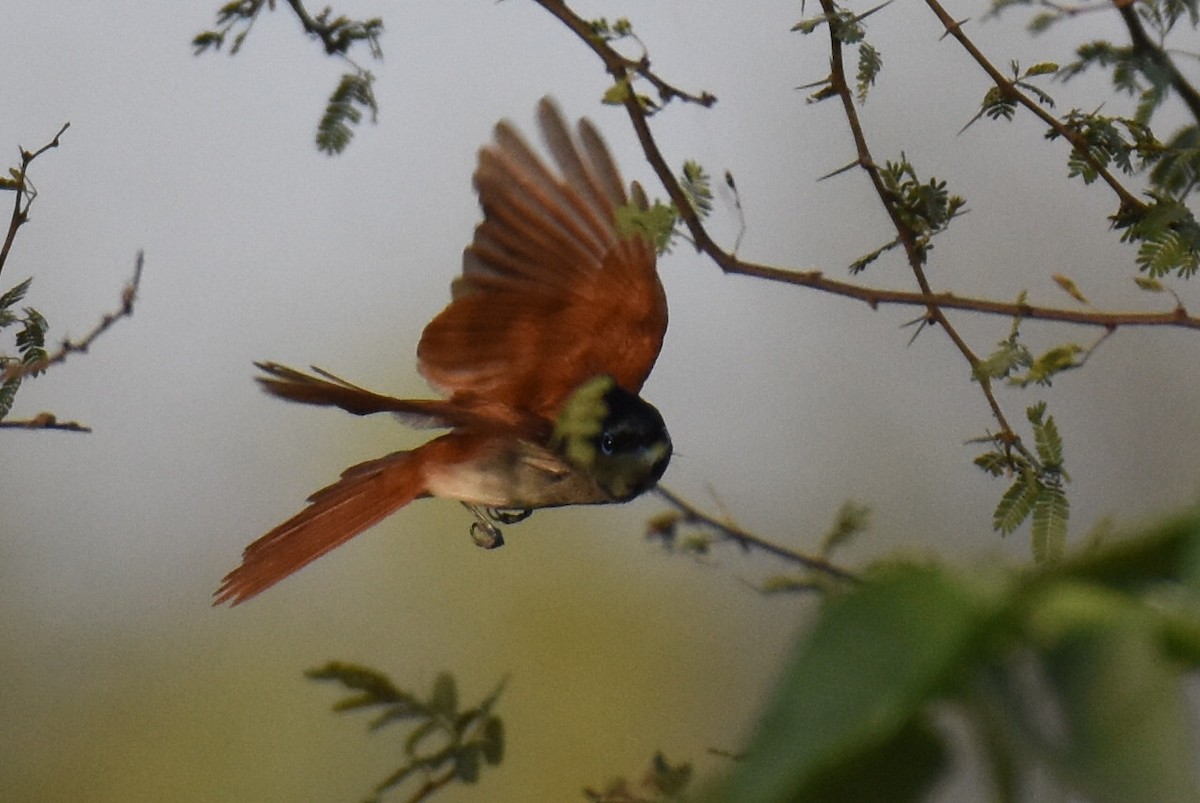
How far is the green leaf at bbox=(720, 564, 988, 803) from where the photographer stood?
9cm

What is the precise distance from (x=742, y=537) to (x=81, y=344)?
24 centimetres

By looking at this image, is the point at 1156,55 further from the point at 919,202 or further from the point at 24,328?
the point at 24,328

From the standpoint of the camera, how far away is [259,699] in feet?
3.57

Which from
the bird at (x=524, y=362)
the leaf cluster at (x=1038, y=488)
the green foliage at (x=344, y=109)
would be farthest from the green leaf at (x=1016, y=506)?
the green foliage at (x=344, y=109)

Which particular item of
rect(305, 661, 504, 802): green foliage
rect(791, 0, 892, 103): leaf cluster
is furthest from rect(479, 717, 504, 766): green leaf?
rect(791, 0, 892, 103): leaf cluster

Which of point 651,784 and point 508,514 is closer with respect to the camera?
point 651,784

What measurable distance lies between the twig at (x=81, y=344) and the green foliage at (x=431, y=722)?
151 millimetres

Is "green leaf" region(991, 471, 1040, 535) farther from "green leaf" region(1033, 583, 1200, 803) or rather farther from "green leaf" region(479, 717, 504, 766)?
"green leaf" region(1033, 583, 1200, 803)

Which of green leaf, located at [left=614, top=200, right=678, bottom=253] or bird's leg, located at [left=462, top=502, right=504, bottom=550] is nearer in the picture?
green leaf, located at [left=614, top=200, right=678, bottom=253]

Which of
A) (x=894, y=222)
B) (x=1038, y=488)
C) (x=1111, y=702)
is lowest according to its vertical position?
(x=1111, y=702)

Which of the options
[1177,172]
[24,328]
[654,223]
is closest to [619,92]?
[654,223]

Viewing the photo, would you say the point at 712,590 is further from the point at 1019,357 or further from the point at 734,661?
the point at 1019,357

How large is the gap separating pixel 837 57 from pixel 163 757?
84cm

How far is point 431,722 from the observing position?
0.36m
